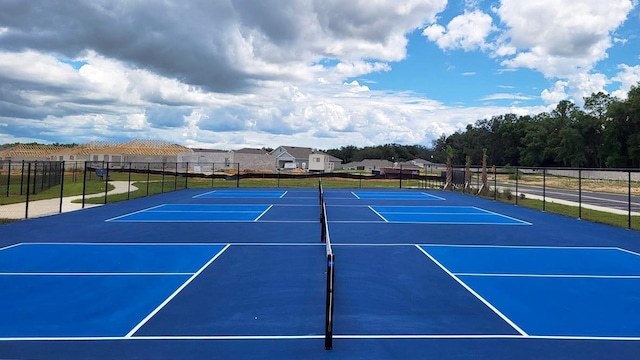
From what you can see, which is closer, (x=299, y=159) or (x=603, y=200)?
(x=603, y=200)

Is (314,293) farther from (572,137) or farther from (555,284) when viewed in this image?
(572,137)

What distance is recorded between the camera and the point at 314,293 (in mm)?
8000

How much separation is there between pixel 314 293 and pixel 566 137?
8900cm

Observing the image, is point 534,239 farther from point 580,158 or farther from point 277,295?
point 580,158

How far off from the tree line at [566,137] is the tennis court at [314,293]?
5784 centimetres

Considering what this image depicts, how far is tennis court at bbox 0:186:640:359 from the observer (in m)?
5.73

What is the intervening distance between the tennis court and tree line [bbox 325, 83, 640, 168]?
190 feet

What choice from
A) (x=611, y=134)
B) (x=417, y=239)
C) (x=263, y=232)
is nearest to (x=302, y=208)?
(x=263, y=232)

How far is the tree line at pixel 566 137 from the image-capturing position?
252ft

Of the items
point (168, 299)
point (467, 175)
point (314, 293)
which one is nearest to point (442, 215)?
point (314, 293)

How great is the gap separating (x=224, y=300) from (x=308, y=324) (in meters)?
1.79

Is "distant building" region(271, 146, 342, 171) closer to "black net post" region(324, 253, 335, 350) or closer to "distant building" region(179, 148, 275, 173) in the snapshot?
"distant building" region(179, 148, 275, 173)

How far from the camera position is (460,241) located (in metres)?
13.9

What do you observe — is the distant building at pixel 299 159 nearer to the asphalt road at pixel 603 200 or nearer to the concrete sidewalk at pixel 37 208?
the asphalt road at pixel 603 200
